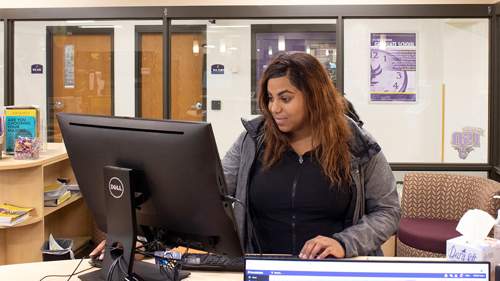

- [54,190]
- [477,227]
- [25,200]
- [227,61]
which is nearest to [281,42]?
[227,61]

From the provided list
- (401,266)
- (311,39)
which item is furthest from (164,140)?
(311,39)

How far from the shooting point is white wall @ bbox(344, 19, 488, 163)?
451 centimetres

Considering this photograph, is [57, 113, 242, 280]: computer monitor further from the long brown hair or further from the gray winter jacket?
the long brown hair

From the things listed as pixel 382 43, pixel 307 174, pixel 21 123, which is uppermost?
pixel 382 43

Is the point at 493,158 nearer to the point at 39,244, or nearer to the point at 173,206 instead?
the point at 39,244

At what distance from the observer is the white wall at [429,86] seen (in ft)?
14.8

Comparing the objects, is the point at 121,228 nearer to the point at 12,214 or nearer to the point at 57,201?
the point at 12,214

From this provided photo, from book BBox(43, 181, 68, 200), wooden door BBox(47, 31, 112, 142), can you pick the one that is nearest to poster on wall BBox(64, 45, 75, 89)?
wooden door BBox(47, 31, 112, 142)

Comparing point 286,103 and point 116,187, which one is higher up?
point 286,103

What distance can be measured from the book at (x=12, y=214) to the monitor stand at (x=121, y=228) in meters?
1.40

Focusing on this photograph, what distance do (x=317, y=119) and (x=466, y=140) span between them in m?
3.02

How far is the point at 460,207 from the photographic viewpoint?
367 centimetres

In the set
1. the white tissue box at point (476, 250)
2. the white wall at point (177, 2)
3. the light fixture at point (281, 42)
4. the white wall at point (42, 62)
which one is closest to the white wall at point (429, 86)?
the white wall at point (177, 2)

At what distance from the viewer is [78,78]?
5.07 meters
